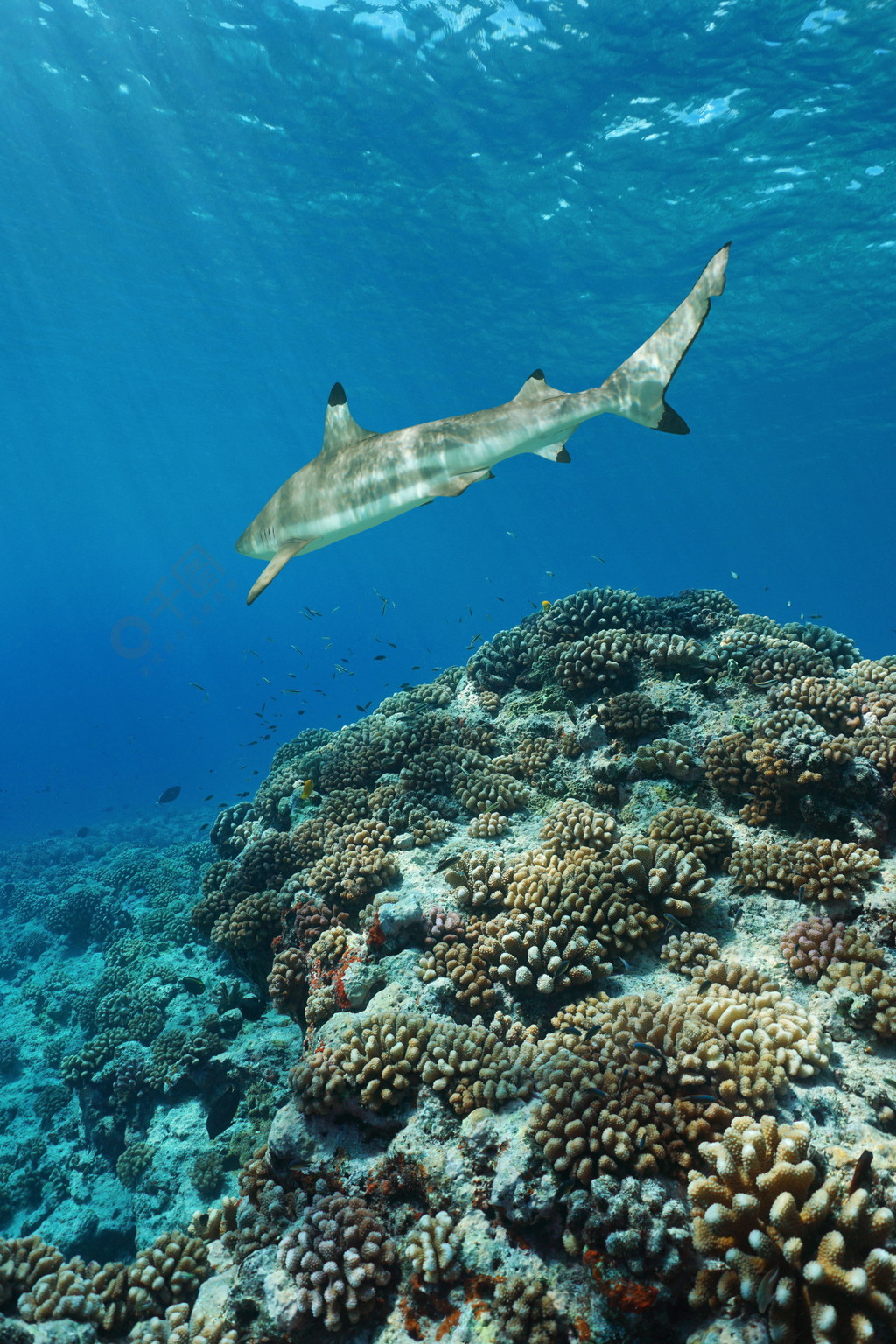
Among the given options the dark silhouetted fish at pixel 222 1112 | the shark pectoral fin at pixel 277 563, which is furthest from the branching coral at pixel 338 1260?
the shark pectoral fin at pixel 277 563

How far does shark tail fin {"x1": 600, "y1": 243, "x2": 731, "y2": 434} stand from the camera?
5152mm

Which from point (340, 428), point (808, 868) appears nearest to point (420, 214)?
point (340, 428)

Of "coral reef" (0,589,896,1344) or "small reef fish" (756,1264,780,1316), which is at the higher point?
"coral reef" (0,589,896,1344)

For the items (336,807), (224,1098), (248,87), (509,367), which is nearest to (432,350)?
(509,367)

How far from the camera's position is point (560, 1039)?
464cm

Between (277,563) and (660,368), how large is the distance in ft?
13.4

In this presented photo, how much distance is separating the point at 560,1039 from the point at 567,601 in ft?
24.6

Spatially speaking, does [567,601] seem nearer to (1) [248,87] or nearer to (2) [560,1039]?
(2) [560,1039]

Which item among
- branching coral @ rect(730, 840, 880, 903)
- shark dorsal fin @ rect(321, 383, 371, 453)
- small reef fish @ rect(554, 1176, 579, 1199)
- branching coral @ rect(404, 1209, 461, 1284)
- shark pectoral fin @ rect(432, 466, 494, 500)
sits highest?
shark dorsal fin @ rect(321, 383, 371, 453)

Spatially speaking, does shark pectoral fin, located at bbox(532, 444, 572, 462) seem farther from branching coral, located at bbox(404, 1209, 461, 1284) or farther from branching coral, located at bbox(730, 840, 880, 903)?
branching coral, located at bbox(404, 1209, 461, 1284)

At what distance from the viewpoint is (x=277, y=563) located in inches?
243

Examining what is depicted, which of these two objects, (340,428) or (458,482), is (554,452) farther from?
(340,428)

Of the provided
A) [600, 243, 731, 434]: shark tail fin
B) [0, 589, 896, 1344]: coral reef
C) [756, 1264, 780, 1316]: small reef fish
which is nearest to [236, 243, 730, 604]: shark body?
[600, 243, 731, 434]: shark tail fin

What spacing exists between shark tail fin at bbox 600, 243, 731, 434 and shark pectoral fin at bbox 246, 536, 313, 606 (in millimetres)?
3349
